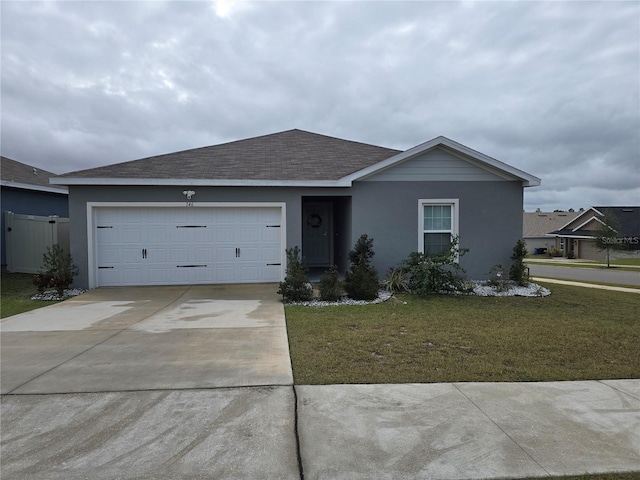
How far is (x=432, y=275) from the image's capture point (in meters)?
10.3

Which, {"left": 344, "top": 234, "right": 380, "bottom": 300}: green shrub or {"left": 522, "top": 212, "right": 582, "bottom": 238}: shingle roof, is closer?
{"left": 344, "top": 234, "right": 380, "bottom": 300}: green shrub

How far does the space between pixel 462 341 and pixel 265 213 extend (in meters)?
7.07

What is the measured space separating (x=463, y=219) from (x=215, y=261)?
725 centimetres

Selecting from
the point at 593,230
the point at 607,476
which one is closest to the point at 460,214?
the point at 607,476

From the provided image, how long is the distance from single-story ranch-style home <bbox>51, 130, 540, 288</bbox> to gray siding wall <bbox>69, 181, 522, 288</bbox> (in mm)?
29

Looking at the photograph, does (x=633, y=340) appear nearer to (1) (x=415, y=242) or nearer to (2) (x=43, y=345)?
(1) (x=415, y=242)

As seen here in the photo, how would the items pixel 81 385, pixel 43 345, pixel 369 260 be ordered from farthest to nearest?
A: pixel 369 260 → pixel 43 345 → pixel 81 385

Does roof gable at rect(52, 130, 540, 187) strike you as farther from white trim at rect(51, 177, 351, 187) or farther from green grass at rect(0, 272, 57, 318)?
green grass at rect(0, 272, 57, 318)

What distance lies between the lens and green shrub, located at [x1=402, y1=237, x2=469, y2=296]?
1023 cm

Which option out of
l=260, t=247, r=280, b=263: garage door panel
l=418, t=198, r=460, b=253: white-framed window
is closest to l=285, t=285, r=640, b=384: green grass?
l=418, t=198, r=460, b=253: white-framed window

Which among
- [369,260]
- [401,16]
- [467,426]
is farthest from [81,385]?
[401,16]

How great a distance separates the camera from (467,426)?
3.63 metres

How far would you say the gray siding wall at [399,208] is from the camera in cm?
1155

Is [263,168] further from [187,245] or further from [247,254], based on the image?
[187,245]
